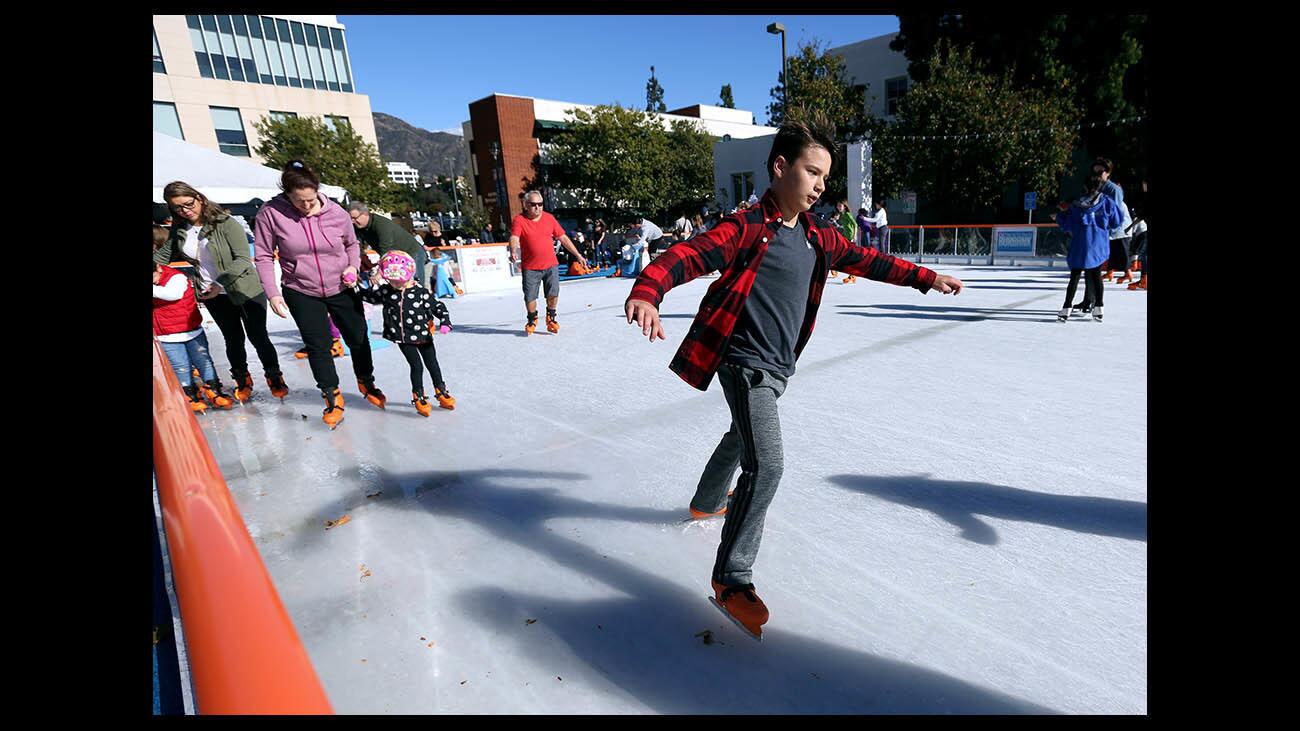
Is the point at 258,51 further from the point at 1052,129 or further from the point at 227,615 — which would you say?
the point at 227,615

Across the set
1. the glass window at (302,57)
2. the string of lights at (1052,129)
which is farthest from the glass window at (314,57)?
the string of lights at (1052,129)

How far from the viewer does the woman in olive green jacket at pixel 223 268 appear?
4.34 m

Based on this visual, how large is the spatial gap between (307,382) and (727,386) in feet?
16.2

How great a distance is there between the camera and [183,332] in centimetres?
445

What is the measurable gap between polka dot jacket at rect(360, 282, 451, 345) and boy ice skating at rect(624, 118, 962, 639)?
9.66 feet

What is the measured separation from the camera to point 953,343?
5797mm

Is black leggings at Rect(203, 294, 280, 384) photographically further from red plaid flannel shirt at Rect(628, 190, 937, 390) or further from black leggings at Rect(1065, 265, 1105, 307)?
black leggings at Rect(1065, 265, 1105, 307)

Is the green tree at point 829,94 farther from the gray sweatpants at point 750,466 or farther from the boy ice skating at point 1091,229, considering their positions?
the gray sweatpants at point 750,466

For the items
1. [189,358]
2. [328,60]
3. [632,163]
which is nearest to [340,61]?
[328,60]

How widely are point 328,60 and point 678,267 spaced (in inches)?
1904

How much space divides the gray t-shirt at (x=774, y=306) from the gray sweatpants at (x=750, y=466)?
46mm
